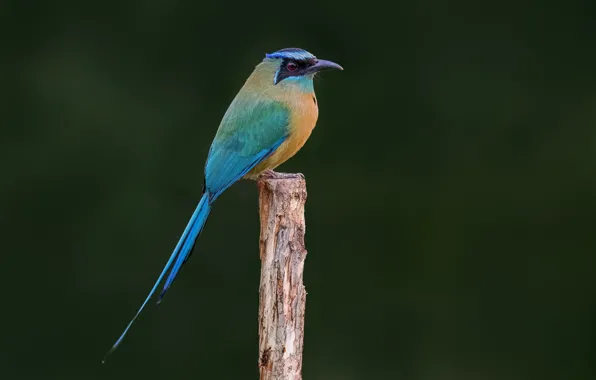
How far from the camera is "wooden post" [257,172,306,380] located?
2.50 m

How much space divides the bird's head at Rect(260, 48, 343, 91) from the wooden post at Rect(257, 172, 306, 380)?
49cm

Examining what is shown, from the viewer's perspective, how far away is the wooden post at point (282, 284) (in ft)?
8.21

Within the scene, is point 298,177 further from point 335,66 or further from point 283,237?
point 335,66

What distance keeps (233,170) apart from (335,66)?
0.50 m

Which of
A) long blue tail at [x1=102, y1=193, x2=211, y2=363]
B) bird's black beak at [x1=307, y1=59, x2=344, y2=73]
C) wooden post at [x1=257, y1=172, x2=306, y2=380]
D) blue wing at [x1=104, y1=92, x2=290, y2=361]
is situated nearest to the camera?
wooden post at [x1=257, y1=172, x2=306, y2=380]

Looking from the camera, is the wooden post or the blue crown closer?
the wooden post

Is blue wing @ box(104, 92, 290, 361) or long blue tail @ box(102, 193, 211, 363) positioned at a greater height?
blue wing @ box(104, 92, 290, 361)

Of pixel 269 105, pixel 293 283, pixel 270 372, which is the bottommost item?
pixel 270 372

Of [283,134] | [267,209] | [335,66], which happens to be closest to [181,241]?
[267,209]

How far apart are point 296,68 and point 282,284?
0.88 metres

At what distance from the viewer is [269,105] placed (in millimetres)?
3035

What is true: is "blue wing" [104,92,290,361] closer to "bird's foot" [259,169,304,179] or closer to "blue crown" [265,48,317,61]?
"bird's foot" [259,169,304,179]

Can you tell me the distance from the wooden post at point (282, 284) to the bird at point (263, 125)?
25 cm

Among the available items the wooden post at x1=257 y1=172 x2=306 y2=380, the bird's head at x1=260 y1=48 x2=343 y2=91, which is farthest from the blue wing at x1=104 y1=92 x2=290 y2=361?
the wooden post at x1=257 y1=172 x2=306 y2=380
